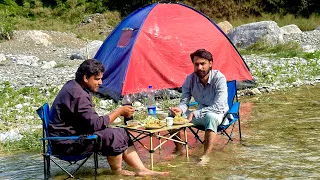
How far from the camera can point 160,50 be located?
33.6ft

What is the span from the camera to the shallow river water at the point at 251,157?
18.1 feet

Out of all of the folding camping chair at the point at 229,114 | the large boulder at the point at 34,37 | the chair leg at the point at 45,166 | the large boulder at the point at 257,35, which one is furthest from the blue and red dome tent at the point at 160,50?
the large boulder at the point at 34,37

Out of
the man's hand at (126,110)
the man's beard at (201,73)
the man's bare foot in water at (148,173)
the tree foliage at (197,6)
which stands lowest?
the man's bare foot in water at (148,173)

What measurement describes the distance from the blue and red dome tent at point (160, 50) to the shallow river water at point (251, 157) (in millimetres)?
2218

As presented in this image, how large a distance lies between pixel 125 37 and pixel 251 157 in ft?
16.6

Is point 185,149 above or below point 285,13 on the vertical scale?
below

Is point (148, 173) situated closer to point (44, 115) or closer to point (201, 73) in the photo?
point (44, 115)

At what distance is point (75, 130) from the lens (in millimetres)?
5273

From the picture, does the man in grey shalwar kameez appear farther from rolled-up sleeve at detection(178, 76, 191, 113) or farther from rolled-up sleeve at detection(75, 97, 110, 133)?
rolled-up sleeve at detection(178, 76, 191, 113)

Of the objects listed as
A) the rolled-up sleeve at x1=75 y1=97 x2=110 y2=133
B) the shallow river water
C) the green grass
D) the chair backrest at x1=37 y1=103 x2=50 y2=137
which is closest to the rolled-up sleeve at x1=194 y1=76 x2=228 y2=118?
the shallow river water

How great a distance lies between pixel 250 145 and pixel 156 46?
A: 4.04m

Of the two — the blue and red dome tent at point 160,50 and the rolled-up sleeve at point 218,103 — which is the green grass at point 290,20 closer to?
the blue and red dome tent at point 160,50

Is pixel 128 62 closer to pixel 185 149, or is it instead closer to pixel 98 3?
pixel 185 149

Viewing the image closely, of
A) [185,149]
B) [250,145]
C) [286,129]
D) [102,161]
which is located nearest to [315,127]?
[286,129]
